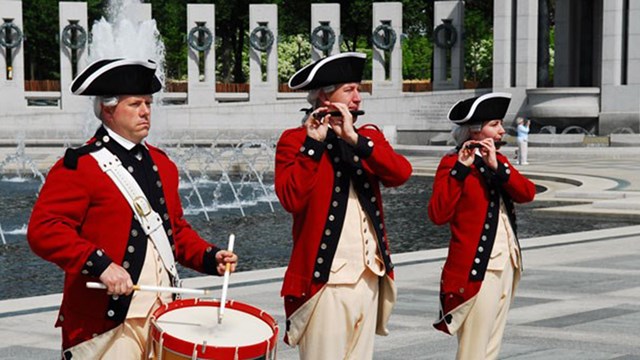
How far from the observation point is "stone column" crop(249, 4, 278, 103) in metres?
50.8

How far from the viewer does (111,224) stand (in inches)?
205

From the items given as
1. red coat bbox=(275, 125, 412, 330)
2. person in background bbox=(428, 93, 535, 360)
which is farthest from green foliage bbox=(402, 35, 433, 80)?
red coat bbox=(275, 125, 412, 330)

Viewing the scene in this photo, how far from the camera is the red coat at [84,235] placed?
5.04 meters

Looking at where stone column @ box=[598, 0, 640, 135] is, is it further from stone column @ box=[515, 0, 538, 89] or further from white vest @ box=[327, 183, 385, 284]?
white vest @ box=[327, 183, 385, 284]

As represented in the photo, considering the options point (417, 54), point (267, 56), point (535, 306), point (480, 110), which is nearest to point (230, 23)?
point (267, 56)

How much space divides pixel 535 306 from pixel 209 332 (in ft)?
21.0

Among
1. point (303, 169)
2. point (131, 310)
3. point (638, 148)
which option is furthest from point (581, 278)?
point (638, 148)

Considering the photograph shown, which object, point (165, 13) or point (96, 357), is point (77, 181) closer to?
point (96, 357)

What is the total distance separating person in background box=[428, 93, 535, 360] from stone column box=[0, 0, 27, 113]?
44.7 m

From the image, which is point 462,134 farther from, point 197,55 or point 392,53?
point 392,53

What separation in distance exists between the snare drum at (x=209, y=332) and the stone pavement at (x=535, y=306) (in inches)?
146

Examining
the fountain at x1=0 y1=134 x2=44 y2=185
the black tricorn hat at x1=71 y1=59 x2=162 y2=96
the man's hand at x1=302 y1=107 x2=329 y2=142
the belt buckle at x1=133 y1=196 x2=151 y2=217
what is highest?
the black tricorn hat at x1=71 y1=59 x2=162 y2=96

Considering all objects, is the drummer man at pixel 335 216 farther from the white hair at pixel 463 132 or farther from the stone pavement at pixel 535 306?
the stone pavement at pixel 535 306

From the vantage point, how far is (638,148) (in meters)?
38.5
